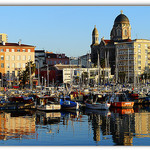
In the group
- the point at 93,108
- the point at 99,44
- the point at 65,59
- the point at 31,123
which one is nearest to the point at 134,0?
the point at 31,123

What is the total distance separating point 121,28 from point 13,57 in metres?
46.9

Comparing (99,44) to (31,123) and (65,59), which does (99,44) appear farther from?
(31,123)

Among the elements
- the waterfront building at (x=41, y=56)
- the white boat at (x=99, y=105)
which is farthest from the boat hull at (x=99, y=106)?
the waterfront building at (x=41, y=56)

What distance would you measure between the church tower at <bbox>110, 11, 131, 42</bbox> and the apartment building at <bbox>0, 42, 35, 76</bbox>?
1646 inches

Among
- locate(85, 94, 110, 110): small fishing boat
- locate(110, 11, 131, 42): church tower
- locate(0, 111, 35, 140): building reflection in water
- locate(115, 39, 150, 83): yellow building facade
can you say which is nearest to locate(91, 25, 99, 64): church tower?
locate(110, 11, 131, 42): church tower

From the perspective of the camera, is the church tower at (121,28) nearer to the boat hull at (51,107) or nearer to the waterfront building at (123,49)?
the waterfront building at (123,49)

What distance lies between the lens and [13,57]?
10225cm

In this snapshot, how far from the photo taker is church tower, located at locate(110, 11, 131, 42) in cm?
13450

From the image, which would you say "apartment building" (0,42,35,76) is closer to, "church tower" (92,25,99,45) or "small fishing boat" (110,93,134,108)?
"church tower" (92,25,99,45)

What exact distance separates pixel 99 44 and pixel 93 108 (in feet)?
277

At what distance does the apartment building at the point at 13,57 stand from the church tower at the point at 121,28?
41.8 metres

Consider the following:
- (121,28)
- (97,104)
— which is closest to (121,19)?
(121,28)

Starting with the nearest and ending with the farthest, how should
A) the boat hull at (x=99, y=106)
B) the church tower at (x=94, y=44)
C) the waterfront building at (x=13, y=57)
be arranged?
1. the boat hull at (x=99, y=106)
2. the waterfront building at (x=13, y=57)
3. the church tower at (x=94, y=44)

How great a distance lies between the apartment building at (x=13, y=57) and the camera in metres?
101
